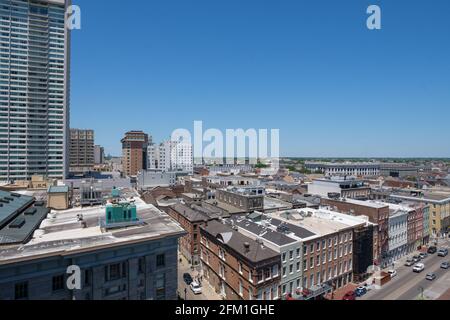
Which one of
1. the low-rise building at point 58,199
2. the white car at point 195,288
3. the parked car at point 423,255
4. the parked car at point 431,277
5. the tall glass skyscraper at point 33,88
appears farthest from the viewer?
the tall glass skyscraper at point 33,88

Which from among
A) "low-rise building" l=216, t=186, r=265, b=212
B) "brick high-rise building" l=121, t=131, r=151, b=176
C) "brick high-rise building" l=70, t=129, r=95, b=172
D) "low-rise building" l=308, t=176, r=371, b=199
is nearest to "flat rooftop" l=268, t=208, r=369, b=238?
"low-rise building" l=216, t=186, r=265, b=212

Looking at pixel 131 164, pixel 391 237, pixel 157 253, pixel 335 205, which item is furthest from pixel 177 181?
pixel 157 253

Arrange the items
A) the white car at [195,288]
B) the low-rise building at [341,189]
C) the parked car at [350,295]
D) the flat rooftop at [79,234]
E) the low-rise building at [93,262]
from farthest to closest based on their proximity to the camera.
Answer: the low-rise building at [341,189]
the white car at [195,288]
the parked car at [350,295]
the flat rooftop at [79,234]
the low-rise building at [93,262]

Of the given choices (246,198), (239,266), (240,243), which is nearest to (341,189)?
(246,198)

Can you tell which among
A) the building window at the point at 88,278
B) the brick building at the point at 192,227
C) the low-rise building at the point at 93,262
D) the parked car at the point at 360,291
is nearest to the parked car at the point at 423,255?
the parked car at the point at 360,291

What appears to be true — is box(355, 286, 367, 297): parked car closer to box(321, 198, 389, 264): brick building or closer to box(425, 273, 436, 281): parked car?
box(321, 198, 389, 264): brick building

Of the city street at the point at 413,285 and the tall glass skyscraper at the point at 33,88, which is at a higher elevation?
the tall glass skyscraper at the point at 33,88

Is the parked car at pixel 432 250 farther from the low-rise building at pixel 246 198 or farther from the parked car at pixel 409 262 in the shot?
the low-rise building at pixel 246 198

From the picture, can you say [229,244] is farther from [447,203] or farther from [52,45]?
[52,45]
